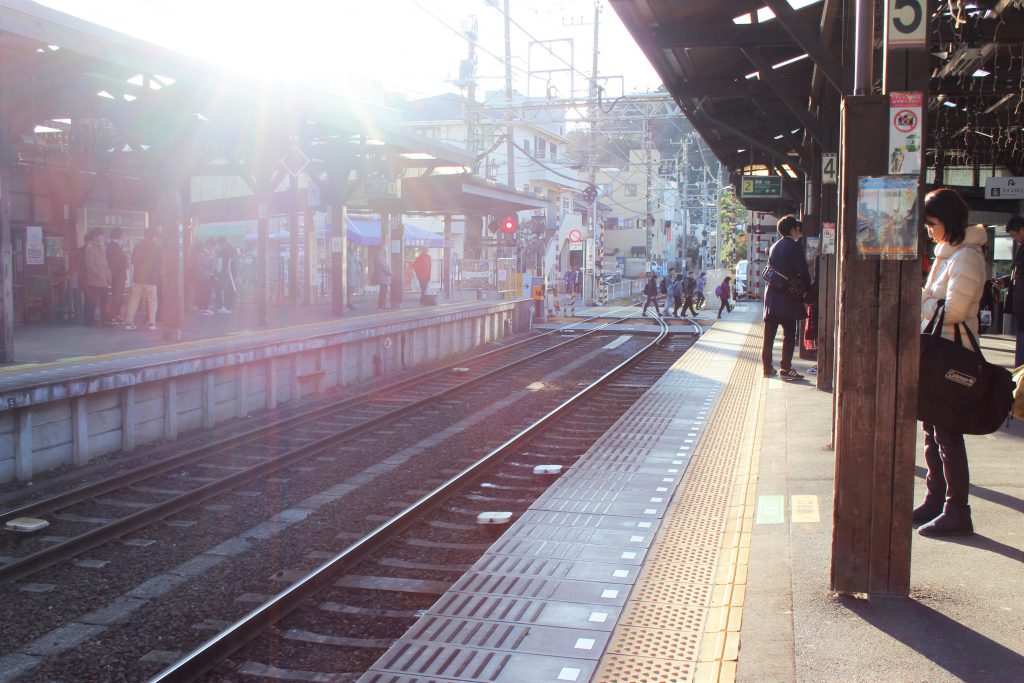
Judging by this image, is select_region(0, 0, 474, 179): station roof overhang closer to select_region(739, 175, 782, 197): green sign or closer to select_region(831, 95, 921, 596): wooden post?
select_region(739, 175, 782, 197): green sign

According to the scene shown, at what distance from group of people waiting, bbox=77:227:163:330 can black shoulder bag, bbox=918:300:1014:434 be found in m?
12.2

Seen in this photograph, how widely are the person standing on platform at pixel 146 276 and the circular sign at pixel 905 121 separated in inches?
495

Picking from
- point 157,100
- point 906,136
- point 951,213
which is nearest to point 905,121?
point 906,136

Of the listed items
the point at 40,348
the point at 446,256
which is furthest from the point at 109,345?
the point at 446,256

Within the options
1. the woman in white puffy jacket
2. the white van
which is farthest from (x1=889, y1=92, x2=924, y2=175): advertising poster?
the white van

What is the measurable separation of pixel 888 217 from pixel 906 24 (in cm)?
81

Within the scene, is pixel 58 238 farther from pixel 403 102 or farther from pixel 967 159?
pixel 403 102

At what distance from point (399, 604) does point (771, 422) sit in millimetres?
5397

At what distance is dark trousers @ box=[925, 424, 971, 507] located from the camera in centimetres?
499

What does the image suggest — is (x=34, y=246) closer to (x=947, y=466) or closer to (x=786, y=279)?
(x=786, y=279)

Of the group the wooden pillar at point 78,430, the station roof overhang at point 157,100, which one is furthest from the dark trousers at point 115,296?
the wooden pillar at point 78,430

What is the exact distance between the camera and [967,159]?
19266 mm

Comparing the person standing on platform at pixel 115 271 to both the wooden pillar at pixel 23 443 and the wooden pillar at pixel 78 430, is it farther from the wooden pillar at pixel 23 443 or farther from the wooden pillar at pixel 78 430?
the wooden pillar at pixel 23 443

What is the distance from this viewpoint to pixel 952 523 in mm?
5199
